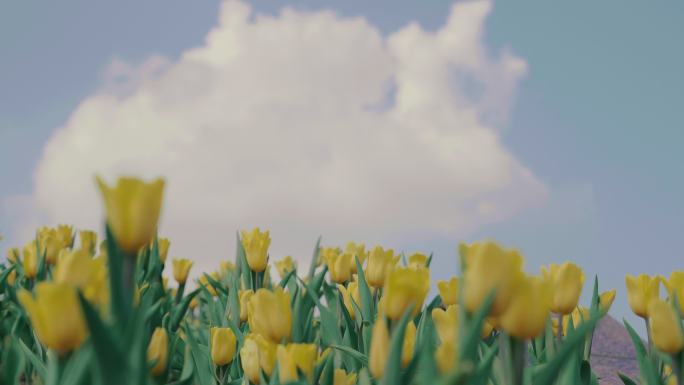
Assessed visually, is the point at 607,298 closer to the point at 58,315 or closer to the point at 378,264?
the point at 378,264

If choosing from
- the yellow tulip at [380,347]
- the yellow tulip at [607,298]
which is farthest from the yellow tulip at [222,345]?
the yellow tulip at [607,298]

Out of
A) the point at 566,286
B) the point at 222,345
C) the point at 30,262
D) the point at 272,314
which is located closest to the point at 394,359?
the point at 272,314

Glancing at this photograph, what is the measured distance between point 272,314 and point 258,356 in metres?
0.16

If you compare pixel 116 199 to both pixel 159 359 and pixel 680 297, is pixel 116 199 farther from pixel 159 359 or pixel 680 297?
pixel 680 297

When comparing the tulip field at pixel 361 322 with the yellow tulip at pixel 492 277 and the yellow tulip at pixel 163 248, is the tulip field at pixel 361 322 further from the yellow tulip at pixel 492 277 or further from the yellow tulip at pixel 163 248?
the yellow tulip at pixel 163 248

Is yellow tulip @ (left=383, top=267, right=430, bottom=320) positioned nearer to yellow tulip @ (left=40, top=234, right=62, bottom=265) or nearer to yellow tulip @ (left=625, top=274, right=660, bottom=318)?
yellow tulip @ (left=625, top=274, right=660, bottom=318)

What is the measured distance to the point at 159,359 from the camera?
244 centimetres

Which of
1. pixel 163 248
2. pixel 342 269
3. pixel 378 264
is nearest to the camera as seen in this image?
pixel 378 264

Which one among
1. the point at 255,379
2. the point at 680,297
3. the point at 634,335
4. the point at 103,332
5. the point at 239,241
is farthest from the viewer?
the point at 239,241

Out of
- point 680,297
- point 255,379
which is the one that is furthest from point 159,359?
point 680,297

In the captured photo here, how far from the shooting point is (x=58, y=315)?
1.66m

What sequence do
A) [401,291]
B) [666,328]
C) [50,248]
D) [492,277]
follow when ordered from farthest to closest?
[50,248] < [666,328] < [401,291] < [492,277]

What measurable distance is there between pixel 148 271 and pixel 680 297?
3645 millimetres

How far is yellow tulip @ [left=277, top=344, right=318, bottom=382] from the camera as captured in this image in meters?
2.17
